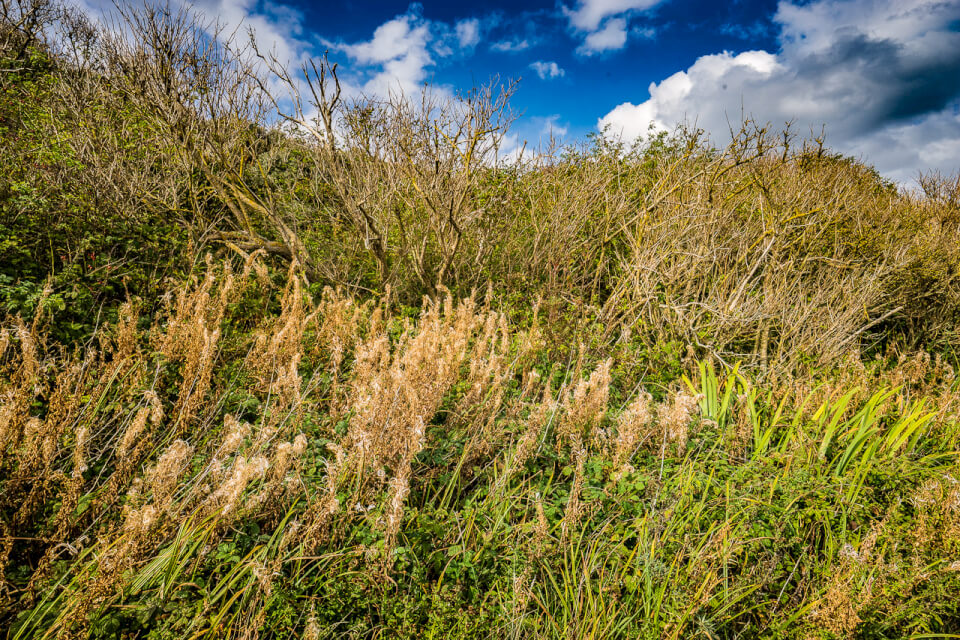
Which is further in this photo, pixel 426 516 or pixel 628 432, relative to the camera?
pixel 628 432

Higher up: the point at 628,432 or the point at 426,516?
the point at 628,432

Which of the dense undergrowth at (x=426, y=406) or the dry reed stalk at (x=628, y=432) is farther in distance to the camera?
the dry reed stalk at (x=628, y=432)

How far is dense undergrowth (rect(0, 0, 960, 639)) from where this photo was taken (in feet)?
5.85

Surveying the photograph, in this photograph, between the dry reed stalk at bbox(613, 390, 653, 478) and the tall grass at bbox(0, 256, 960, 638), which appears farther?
the dry reed stalk at bbox(613, 390, 653, 478)

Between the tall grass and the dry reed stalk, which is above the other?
the dry reed stalk

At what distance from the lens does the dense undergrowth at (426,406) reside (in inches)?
70.2

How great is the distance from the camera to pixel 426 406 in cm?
239

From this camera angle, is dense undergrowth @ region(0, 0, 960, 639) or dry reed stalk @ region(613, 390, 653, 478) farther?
dry reed stalk @ region(613, 390, 653, 478)

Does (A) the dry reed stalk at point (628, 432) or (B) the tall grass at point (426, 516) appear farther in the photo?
(A) the dry reed stalk at point (628, 432)

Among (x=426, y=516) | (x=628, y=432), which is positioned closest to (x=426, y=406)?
(x=426, y=516)

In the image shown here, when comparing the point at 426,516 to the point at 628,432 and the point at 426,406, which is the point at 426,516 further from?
the point at 628,432

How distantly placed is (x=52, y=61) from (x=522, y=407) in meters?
11.1

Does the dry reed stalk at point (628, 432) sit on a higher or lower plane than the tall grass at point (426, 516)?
higher

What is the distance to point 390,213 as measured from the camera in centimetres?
586
